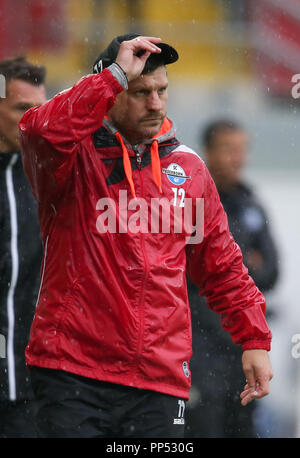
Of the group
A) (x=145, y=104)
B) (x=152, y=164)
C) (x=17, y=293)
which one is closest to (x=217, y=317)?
(x=17, y=293)

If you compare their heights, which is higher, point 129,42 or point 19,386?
point 129,42

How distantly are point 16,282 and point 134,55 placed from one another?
4.73ft

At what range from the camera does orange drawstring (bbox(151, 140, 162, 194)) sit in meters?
3.44

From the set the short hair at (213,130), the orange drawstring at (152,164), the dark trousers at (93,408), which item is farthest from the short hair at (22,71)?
the dark trousers at (93,408)

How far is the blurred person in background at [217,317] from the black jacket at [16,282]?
944mm

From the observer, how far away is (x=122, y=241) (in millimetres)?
3334

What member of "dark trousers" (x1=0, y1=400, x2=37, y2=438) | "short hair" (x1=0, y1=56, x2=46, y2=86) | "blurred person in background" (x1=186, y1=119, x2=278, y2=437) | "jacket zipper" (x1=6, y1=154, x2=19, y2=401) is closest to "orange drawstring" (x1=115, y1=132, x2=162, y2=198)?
"jacket zipper" (x1=6, y1=154, x2=19, y2=401)

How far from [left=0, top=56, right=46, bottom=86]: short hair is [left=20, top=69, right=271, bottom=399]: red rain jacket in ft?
4.15

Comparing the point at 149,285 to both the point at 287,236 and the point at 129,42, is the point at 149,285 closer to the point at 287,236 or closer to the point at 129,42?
the point at 129,42

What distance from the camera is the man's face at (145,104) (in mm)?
3422

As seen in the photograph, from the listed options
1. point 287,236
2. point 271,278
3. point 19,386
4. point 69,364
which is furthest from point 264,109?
point 69,364

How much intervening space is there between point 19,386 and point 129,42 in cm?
180

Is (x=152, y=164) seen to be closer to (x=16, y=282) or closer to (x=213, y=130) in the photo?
(x=16, y=282)

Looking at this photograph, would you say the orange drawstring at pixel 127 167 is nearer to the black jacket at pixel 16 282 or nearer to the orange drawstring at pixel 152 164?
the orange drawstring at pixel 152 164
